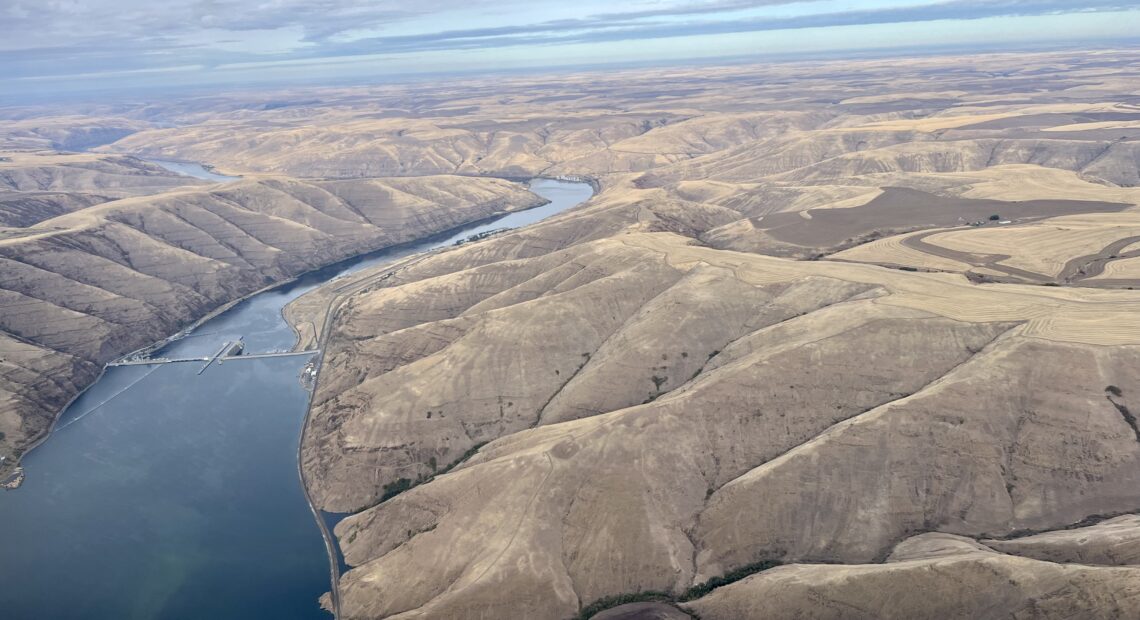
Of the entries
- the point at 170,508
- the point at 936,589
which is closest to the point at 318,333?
the point at 170,508

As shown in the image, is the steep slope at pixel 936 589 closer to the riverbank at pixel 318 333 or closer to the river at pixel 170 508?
the riverbank at pixel 318 333

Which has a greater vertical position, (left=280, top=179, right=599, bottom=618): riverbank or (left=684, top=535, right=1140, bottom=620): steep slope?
(left=684, top=535, right=1140, bottom=620): steep slope

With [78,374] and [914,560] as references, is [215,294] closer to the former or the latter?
[78,374]

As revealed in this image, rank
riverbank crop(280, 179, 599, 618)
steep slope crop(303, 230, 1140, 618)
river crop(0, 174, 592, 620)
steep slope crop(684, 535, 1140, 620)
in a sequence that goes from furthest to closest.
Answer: riverbank crop(280, 179, 599, 618) → river crop(0, 174, 592, 620) → steep slope crop(303, 230, 1140, 618) → steep slope crop(684, 535, 1140, 620)

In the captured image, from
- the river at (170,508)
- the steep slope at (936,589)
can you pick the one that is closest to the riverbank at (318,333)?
the river at (170,508)

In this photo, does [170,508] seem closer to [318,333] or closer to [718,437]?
[318,333]

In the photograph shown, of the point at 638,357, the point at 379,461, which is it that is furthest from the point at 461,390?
the point at 638,357

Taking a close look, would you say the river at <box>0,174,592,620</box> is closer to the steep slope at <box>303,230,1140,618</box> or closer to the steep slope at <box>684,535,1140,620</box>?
the steep slope at <box>303,230,1140,618</box>

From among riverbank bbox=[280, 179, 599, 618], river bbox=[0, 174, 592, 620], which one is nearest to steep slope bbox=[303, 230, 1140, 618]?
riverbank bbox=[280, 179, 599, 618]
